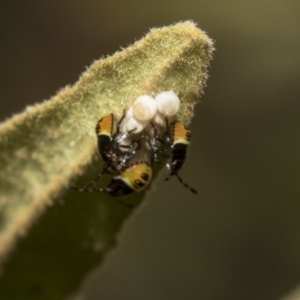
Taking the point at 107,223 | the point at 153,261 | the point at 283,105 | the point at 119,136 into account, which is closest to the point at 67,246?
the point at 107,223

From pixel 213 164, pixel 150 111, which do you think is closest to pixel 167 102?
pixel 150 111

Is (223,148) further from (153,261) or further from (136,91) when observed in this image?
(136,91)

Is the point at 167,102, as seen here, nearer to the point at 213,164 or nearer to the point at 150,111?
the point at 150,111

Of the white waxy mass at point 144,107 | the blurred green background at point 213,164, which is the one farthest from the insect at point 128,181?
the blurred green background at point 213,164

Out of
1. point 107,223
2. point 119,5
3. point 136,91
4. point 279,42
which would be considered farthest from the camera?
point 119,5

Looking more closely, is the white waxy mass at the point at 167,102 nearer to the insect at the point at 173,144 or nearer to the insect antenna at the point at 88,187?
the insect at the point at 173,144

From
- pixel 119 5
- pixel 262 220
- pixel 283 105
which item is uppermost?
pixel 119 5
